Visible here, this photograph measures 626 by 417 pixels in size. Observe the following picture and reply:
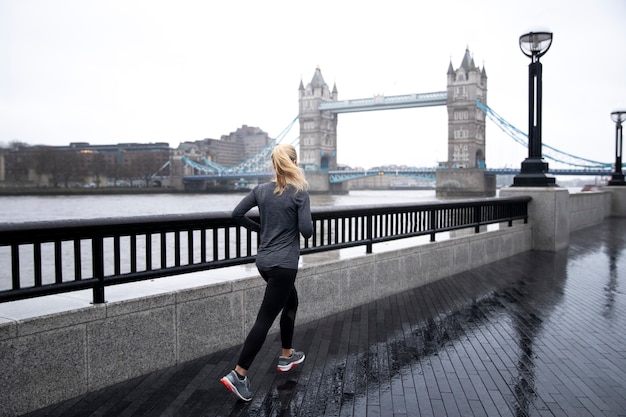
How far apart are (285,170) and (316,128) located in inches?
4387

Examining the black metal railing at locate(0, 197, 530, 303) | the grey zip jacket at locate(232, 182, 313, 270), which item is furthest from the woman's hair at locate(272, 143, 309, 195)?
the black metal railing at locate(0, 197, 530, 303)

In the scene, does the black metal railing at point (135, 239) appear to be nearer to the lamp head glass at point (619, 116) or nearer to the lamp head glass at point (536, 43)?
the lamp head glass at point (536, 43)

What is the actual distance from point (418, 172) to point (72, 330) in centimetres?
8296

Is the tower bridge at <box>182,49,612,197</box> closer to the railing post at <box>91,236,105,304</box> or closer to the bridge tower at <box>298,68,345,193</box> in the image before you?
the bridge tower at <box>298,68,345,193</box>

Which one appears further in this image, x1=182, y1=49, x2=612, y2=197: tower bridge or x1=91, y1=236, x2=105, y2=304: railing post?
x1=182, y1=49, x2=612, y2=197: tower bridge

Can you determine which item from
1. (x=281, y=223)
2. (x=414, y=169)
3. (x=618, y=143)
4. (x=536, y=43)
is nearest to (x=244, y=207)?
(x=281, y=223)

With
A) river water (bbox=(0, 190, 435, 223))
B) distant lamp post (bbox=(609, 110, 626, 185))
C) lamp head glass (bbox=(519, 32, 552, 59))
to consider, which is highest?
lamp head glass (bbox=(519, 32, 552, 59))

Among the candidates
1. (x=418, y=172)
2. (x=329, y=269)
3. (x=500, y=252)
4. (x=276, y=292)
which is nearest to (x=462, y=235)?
(x=500, y=252)

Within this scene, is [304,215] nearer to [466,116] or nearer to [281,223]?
[281,223]

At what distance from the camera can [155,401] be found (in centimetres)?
356

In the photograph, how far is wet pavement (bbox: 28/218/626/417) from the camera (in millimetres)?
3486

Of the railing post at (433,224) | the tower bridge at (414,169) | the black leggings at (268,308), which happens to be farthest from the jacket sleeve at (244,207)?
the tower bridge at (414,169)

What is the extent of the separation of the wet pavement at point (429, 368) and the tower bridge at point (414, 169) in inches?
2681

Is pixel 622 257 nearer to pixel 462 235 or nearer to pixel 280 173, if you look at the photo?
pixel 462 235
